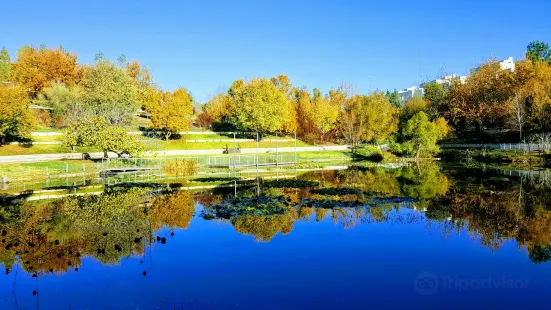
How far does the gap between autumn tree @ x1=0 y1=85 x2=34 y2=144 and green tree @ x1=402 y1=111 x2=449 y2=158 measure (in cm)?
5248

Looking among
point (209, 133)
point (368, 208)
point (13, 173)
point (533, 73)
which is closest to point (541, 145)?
point (533, 73)

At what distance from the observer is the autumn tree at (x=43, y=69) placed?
75938 mm

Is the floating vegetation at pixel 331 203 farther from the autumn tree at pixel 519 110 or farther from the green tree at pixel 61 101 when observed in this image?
the green tree at pixel 61 101

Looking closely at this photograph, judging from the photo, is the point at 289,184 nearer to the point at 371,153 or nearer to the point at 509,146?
the point at 371,153

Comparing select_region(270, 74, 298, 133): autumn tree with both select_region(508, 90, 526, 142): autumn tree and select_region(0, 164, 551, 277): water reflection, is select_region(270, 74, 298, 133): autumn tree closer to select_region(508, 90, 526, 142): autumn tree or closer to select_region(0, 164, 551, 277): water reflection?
select_region(508, 90, 526, 142): autumn tree

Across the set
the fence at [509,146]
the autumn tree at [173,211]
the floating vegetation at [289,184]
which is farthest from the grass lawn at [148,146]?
the fence at [509,146]

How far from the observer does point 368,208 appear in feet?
77.8

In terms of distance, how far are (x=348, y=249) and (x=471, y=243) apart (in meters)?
4.99

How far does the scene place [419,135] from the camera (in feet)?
202

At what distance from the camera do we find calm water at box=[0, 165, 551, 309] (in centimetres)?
1147

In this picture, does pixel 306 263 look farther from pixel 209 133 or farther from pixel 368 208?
pixel 209 133

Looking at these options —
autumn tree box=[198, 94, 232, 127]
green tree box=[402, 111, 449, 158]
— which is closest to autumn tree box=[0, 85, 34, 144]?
autumn tree box=[198, 94, 232, 127]

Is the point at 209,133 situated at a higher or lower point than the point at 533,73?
lower

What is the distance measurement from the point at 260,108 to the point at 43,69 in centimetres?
4270
